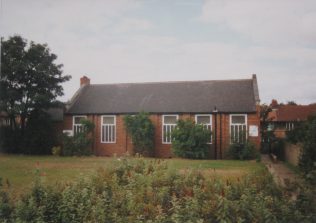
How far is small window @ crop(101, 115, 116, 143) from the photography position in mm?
31547

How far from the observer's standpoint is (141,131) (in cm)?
2898

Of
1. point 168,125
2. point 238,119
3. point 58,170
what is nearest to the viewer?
point 58,170

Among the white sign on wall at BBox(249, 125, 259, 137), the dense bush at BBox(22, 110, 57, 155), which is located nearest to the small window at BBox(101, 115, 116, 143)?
the dense bush at BBox(22, 110, 57, 155)

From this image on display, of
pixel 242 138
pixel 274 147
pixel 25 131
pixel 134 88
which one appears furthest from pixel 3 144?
pixel 274 147

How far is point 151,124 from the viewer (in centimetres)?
2948

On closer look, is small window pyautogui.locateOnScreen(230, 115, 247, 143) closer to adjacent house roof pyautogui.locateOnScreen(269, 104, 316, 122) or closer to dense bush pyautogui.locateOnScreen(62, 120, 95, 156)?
dense bush pyautogui.locateOnScreen(62, 120, 95, 156)

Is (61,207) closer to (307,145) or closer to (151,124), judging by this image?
(307,145)

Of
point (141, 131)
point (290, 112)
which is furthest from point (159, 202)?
point (290, 112)

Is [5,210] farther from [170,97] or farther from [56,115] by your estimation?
[56,115]

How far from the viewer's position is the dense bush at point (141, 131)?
95.5 ft

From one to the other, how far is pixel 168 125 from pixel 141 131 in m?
2.56

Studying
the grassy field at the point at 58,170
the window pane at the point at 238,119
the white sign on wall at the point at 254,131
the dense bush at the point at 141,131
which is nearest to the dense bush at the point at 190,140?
the dense bush at the point at 141,131

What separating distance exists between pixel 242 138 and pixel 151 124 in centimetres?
744

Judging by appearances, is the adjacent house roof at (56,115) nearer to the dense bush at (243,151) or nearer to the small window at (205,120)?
the small window at (205,120)
